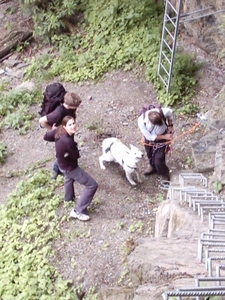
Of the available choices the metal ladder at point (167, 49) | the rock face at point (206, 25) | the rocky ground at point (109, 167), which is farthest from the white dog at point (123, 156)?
the rock face at point (206, 25)

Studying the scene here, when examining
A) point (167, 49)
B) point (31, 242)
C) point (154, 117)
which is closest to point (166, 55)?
point (167, 49)

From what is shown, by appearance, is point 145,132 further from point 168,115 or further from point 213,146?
point 213,146

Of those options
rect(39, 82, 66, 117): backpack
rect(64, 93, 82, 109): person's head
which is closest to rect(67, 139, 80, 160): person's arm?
rect(64, 93, 82, 109): person's head

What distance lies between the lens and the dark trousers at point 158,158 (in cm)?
834

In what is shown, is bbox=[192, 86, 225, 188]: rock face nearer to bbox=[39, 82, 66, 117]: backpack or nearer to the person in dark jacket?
the person in dark jacket

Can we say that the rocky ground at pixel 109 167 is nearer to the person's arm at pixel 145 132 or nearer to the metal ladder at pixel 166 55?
the metal ladder at pixel 166 55

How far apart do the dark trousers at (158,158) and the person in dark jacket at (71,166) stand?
4.65 feet

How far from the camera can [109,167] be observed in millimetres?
8953

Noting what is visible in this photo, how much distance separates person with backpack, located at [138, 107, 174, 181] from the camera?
773cm

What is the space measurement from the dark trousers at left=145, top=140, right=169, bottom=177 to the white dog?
0.32 m

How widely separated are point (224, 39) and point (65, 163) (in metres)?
5.61

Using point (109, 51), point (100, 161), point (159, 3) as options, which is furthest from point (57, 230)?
point (159, 3)

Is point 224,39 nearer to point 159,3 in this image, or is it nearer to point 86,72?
point 159,3

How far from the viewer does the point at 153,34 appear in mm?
11703
